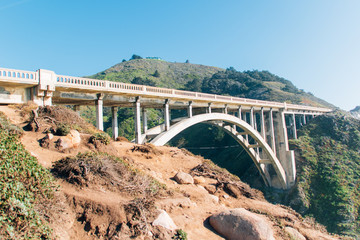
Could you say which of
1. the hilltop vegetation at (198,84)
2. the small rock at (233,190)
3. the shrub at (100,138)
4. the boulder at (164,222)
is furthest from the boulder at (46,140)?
the hilltop vegetation at (198,84)

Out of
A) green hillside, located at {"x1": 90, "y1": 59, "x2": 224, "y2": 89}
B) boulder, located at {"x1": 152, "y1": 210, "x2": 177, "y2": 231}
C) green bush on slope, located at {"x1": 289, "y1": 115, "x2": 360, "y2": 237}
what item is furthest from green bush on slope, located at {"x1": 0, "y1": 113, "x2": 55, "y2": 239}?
green hillside, located at {"x1": 90, "y1": 59, "x2": 224, "y2": 89}

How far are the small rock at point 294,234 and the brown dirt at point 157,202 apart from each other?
0.81ft

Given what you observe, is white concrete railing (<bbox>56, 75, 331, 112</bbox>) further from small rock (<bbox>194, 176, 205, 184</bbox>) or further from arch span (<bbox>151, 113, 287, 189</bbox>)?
small rock (<bbox>194, 176, 205, 184</bbox>)

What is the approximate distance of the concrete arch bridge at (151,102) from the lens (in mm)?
13461

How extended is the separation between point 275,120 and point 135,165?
33397 millimetres

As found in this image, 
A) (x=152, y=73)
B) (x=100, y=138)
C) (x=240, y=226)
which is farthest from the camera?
(x=152, y=73)

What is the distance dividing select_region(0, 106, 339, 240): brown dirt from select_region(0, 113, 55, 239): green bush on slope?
23.0 inches

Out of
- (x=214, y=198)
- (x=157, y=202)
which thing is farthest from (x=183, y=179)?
(x=157, y=202)

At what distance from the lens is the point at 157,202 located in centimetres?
901

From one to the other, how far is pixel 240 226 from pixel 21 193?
682cm

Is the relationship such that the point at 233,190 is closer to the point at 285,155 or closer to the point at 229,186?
the point at 229,186

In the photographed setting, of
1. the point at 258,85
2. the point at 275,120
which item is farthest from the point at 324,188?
the point at 258,85

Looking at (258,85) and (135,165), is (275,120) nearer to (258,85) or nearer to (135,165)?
(135,165)

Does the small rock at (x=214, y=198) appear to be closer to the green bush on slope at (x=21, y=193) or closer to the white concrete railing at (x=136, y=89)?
the green bush on slope at (x=21, y=193)
